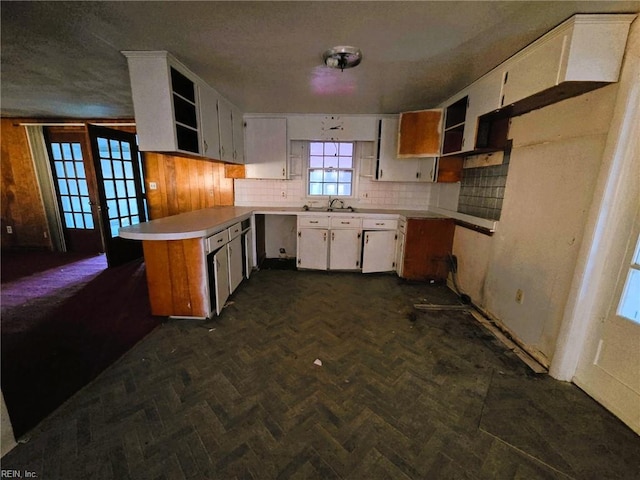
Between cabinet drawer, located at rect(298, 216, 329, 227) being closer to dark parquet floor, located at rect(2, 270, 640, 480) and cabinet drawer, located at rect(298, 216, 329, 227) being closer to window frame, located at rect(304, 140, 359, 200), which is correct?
window frame, located at rect(304, 140, 359, 200)

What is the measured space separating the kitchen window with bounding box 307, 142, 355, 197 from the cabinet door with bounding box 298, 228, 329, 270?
0.79 meters

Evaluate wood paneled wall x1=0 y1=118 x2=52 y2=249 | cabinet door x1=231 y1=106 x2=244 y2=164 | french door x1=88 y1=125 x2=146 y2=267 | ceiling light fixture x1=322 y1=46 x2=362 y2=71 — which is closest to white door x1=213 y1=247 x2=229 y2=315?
cabinet door x1=231 y1=106 x2=244 y2=164

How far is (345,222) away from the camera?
12.1 ft

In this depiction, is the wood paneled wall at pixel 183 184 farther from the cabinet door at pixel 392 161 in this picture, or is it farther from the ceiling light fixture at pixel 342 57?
the ceiling light fixture at pixel 342 57

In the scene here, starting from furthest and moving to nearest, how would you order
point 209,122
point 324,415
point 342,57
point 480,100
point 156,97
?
point 209,122 → point 480,100 → point 156,97 → point 342,57 → point 324,415

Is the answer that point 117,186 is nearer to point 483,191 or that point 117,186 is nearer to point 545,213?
point 483,191

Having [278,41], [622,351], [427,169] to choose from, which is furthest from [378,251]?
[278,41]

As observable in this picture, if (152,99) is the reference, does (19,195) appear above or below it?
below

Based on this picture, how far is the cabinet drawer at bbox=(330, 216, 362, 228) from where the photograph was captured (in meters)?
3.67

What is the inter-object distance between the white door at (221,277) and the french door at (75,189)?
3.23 meters

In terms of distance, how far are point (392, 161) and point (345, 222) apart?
44.6 inches

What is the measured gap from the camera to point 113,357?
195cm

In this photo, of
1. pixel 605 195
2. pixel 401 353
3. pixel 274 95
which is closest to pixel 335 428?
pixel 401 353

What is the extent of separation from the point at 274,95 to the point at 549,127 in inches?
102
